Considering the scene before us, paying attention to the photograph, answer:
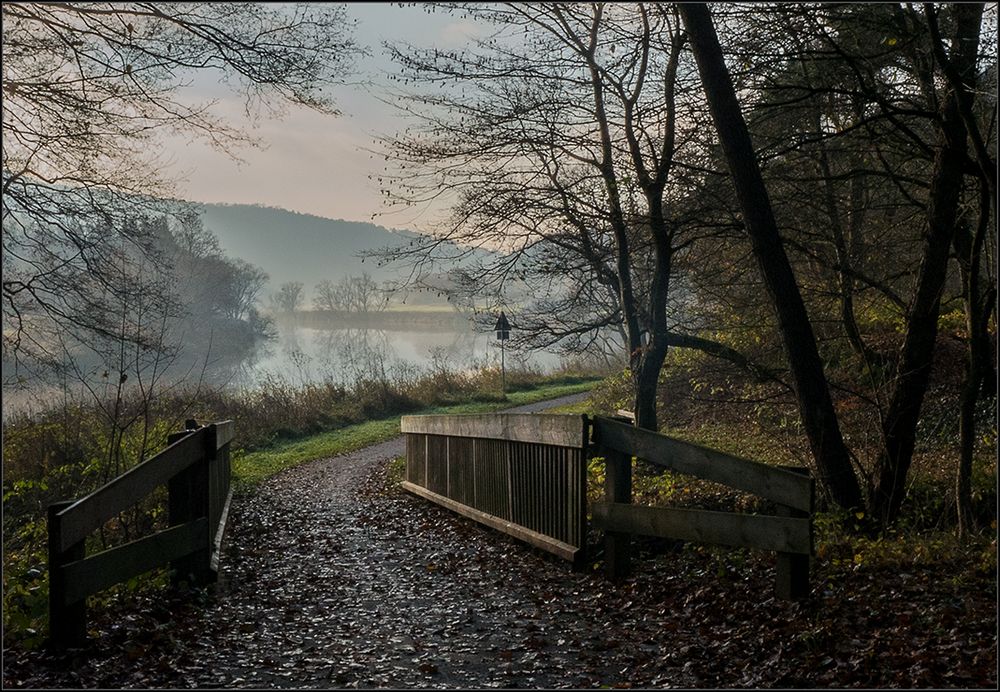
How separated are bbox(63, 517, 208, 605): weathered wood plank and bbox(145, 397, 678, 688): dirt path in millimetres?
521

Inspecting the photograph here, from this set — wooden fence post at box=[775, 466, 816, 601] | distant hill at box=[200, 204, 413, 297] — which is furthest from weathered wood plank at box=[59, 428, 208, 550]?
distant hill at box=[200, 204, 413, 297]

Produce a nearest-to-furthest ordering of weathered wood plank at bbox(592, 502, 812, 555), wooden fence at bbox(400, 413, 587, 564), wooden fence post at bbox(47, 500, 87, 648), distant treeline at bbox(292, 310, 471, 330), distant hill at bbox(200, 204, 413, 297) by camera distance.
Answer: wooden fence post at bbox(47, 500, 87, 648), weathered wood plank at bbox(592, 502, 812, 555), wooden fence at bbox(400, 413, 587, 564), distant treeline at bbox(292, 310, 471, 330), distant hill at bbox(200, 204, 413, 297)

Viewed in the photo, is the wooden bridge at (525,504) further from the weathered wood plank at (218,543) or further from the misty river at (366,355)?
the misty river at (366,355)

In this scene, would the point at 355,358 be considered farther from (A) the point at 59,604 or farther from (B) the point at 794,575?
(B) the point at 794,575

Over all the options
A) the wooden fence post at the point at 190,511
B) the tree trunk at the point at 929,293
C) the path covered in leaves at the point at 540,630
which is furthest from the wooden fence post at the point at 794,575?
the wooden fence post at the point at 190,511

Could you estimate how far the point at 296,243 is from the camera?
431 ft

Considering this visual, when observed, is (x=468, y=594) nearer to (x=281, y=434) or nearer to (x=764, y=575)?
(x=764, y=575)

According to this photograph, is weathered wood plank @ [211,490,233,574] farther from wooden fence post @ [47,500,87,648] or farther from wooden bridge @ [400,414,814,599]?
wooden bridge @ [400,414,814,599]

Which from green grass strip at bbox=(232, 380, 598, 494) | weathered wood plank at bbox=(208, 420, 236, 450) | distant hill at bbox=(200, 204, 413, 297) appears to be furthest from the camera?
distant hill at bbox=(200, 204, 413, 297)

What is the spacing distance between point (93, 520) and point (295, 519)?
6.11 meters

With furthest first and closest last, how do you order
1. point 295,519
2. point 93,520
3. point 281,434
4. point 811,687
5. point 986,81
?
point 281,434
point 295,519
point 986,81
point 93,520
point 811,687

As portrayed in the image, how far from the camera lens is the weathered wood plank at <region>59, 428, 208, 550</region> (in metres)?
5.12

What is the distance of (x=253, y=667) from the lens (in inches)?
202

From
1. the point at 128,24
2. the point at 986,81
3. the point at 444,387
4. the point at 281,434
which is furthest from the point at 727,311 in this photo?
the point at 444,387
